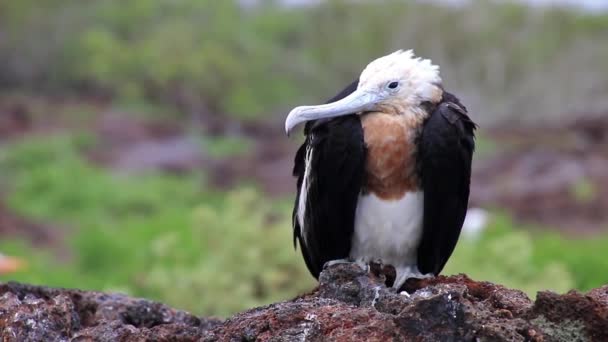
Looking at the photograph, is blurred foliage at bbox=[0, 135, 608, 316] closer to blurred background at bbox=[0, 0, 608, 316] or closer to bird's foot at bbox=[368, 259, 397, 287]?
blurred background at bbox=[0, 0, 608, 316]

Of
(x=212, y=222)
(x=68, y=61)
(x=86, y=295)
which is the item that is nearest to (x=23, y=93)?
(x=68, y=61)

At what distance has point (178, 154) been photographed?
62.9 ft

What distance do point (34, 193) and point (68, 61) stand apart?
989cm

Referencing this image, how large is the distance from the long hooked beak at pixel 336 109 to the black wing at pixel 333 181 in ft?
0.25

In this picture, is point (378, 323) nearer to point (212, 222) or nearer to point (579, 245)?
point (212, 222)

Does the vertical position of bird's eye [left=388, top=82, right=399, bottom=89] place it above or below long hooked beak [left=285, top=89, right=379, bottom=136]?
above

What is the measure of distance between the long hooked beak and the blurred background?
16.6ft

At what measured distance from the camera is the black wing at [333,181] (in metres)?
3.42

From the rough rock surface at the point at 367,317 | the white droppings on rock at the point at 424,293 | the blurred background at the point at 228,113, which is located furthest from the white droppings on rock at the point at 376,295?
the blurred background at the point at 228,113

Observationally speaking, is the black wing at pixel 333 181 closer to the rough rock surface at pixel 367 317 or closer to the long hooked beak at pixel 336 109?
the long hooked beak at pixel 336 109

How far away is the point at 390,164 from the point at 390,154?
3 centimetres

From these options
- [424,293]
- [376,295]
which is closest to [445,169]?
[376,295]

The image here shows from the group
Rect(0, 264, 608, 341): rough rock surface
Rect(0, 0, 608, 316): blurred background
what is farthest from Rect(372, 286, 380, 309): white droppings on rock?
Rect(0, 0, 608, 316): blurred background

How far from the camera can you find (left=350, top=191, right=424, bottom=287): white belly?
3510 millimetres
